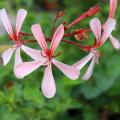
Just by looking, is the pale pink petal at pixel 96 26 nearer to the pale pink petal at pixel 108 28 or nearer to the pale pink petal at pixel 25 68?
the pale pink petal at pixel 108 28

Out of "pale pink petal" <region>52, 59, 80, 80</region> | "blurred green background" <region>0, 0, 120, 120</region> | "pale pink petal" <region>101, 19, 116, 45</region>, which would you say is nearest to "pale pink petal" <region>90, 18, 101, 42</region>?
"pale pink petal" <region>101, 19, 116, 45</region>

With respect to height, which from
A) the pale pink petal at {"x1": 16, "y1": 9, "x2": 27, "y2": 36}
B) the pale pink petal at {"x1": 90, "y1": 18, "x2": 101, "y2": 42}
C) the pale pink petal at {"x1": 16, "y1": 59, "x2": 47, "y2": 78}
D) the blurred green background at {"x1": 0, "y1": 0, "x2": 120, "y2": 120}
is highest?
the pale pink petal at {"x1": 16, "y1": 9, "x2": 27, "y2": 36}

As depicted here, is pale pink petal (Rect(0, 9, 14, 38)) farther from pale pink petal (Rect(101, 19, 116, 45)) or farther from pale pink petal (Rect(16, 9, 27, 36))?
pale pink petal (Rect(101, 19, 116, 45))

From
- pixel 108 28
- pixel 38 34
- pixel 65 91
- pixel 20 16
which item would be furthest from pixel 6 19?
pixel 65 91

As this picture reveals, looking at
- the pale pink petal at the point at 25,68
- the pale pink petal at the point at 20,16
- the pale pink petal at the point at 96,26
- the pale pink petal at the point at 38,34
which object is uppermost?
the pale pink petal at the point at 20,16

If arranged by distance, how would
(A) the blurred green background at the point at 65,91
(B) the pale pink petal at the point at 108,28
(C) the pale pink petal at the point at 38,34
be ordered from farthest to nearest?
(A) the blurred green background at the point at 65,91, (B) the pale pink petal at the point at 108,28, (C) the pale pink petal at the point at 38,34

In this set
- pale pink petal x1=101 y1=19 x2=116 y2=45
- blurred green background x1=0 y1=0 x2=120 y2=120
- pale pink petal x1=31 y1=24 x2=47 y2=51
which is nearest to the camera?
pale pink petal x1=31 y1=24 x2=47 y2=51

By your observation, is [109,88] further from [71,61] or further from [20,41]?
[20,41]

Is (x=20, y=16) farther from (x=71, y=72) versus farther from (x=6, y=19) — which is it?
(x=71, y=72)

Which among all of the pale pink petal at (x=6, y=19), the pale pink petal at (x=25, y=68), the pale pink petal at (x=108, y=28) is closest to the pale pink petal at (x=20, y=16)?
the pale pink petal at (x=6, y=19)
